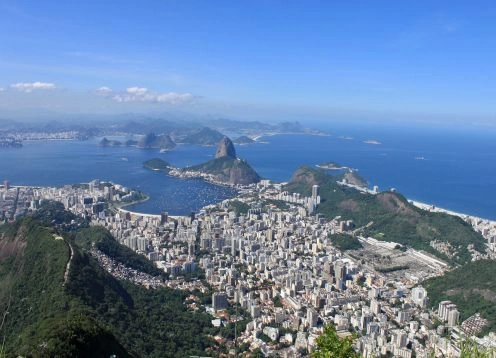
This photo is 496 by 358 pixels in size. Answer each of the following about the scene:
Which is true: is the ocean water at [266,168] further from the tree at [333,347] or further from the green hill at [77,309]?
the tree at [333,347]

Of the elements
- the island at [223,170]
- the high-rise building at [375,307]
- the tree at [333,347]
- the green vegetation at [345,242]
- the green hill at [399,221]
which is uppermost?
the tree at [333,347]

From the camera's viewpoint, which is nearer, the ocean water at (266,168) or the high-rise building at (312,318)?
the high-rise building at (312,318)

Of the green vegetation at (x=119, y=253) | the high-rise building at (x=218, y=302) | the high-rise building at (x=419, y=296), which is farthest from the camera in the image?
the green vegetation at (x=119, y=253)

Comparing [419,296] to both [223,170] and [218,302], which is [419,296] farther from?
[223,170]

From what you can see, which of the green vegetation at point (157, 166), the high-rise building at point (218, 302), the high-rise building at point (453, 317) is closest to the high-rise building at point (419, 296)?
the high-rise building at point (453, 317)

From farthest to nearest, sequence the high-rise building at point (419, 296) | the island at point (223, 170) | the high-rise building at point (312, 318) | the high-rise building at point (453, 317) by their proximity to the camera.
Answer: the island at point (223, 170) < the high-rise building at point (419, 296) < the high-rise building at point (453, 317) < the high-rise building at point (312, 318)

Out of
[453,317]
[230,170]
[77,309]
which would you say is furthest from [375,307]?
[230,170]

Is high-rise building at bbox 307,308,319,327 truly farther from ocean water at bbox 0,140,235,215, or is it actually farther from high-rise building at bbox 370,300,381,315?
ocean water at bbox 0,140,235,215
